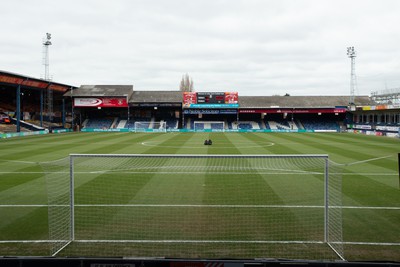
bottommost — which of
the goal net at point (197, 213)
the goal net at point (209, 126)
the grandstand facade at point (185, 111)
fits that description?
the goal net at point (197, 213)

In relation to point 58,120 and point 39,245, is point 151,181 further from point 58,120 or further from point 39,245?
point 58,120

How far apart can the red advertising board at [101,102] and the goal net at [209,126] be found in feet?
45.9

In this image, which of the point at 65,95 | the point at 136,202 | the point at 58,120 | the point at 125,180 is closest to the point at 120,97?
the point at 65,95

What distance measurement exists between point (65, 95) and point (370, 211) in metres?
60.6

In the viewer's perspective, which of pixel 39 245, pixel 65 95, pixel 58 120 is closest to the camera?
pixel 39 245

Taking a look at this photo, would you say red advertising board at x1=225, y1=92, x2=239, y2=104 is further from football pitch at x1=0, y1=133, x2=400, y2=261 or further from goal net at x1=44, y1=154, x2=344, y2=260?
goal net at x1=44, y1=154, x2=344, y2=260

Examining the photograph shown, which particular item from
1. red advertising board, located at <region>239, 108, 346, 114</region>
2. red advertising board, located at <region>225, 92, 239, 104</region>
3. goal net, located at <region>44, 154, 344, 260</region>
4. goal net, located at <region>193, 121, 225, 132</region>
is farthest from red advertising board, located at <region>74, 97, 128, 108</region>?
goal net, located at <region>44, 154, 344, 260</region>

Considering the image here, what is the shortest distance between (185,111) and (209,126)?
5.55 metres

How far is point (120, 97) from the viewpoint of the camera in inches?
2496

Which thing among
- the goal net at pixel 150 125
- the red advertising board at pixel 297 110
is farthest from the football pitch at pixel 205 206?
the red advertising board at pixel 297 110

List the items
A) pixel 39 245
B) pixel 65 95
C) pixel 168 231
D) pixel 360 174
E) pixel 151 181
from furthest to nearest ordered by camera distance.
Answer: pixel 65 95, pixel 360 174, pixel 151 181, pixel 168 231, pixel 39 245

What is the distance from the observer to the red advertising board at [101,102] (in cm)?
6272

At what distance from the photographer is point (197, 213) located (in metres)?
10.5

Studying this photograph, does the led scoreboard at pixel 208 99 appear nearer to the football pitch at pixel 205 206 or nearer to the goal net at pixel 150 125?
the goal net at pixel 150 125
